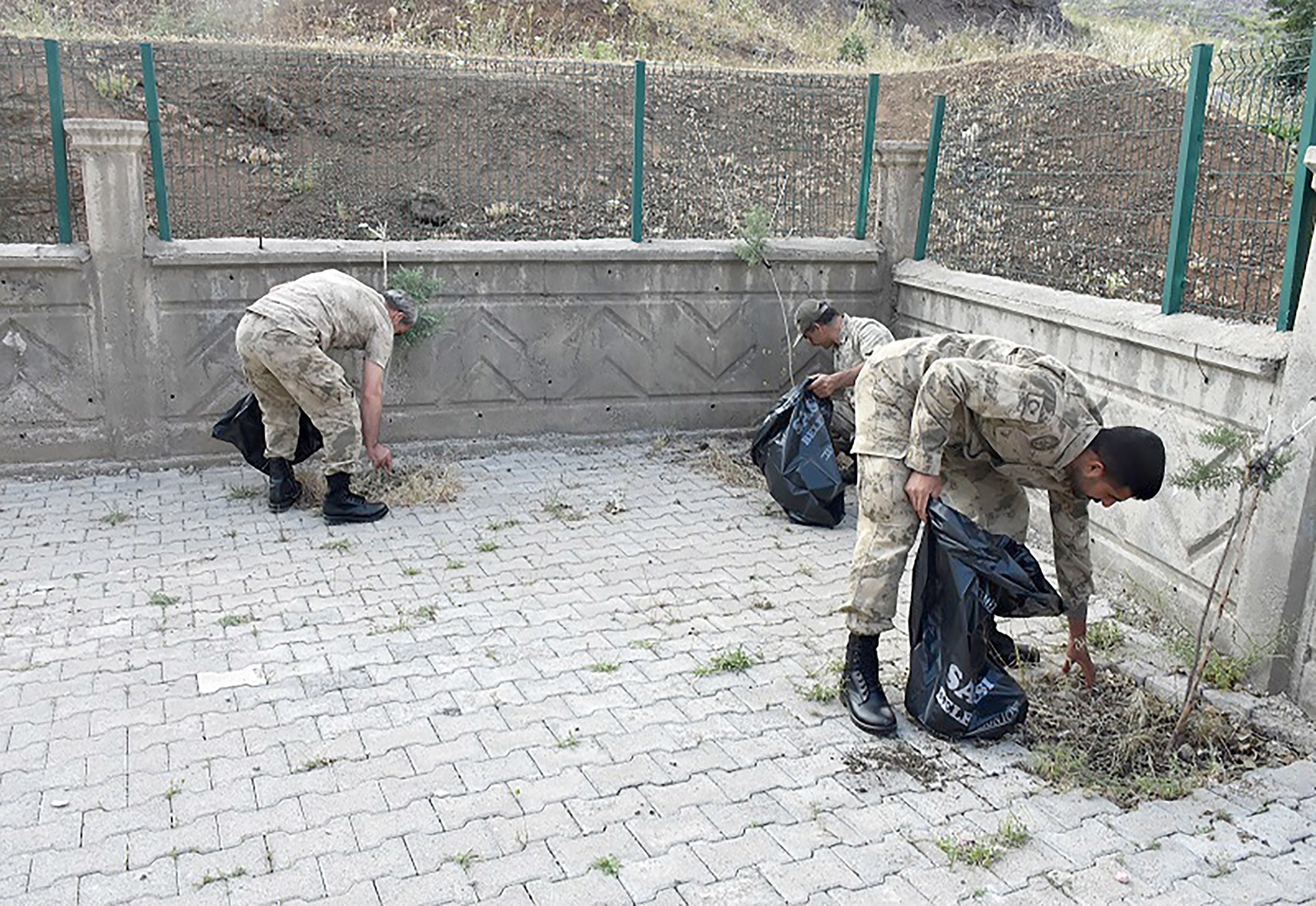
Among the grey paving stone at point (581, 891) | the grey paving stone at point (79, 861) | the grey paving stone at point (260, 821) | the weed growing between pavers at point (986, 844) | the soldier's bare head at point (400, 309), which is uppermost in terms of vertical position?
the soldier's bare head at point (400, 309)

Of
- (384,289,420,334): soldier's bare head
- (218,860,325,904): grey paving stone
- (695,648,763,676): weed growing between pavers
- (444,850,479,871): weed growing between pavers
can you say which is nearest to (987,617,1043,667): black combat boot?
(695,648,763,676): weed growing between pavers

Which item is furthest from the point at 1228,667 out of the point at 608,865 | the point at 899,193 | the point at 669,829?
the point at 899,193

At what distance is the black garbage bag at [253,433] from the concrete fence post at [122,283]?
82 centimetres

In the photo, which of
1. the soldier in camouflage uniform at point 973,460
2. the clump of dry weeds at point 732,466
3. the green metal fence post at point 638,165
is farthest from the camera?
the green metal fence post at point 638,165

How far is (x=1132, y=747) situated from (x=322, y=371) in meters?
4.37

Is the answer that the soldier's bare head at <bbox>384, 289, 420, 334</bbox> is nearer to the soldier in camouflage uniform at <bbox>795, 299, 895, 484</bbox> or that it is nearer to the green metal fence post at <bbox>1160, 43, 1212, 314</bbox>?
the soldier in camouflage uniform at <bbox>795, 299, 895, 484</bbox>

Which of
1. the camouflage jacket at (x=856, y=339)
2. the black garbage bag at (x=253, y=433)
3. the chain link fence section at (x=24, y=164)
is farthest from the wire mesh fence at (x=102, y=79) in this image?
the camouflage jacket at (x=856, y=339)

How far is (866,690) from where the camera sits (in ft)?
13.8

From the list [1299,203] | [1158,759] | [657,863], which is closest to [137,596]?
[657,863]

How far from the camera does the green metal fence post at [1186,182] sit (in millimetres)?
5148

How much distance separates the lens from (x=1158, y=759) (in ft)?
13.0

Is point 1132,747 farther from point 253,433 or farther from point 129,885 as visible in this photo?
point 253,433

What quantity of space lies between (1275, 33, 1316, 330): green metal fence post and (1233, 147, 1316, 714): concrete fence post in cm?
6

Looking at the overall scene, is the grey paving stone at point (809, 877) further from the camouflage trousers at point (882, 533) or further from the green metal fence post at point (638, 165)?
the green metal fence post at point (638, 165)
